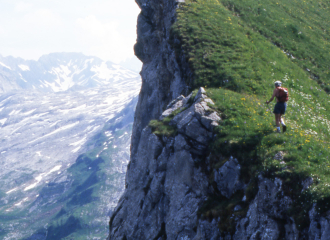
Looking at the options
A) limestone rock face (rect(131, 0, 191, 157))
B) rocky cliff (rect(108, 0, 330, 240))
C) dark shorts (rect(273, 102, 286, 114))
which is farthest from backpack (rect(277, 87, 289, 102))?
limestone rock face (rect(131, 0, 191, 157))

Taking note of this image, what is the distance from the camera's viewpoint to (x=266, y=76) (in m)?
26.0

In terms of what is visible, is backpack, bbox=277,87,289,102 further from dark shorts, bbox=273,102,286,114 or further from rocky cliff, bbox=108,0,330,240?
rocky cliff, bbox=108,0,330,240

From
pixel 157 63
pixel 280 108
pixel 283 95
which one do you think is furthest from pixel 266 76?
pixel 157 63

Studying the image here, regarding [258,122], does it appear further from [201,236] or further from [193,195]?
[201,236]

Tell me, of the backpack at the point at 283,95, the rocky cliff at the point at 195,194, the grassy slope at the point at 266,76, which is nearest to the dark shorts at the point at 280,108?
the backpack at the point at 283,95

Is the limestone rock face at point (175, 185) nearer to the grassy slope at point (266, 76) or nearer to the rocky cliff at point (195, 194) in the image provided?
the rocky cliff at point (195, 194)

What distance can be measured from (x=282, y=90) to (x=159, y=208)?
1445 centimetres

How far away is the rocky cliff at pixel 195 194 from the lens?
12852 millimetres

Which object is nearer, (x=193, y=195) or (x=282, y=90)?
(x=282, y=90)

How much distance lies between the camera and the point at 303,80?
88.4 feet

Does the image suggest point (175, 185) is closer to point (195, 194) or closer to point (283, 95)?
point (195, 194)

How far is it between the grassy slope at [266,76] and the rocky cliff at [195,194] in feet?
2.05

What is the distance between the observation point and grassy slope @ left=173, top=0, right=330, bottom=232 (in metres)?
14.1

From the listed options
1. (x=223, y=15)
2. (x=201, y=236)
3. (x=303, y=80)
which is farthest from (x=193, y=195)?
(x=223, y=15)
